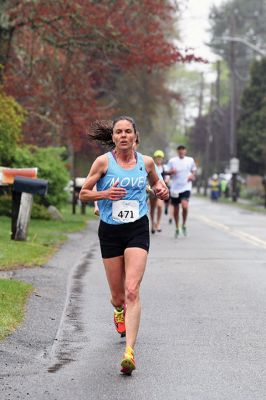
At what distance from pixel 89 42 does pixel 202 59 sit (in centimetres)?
379

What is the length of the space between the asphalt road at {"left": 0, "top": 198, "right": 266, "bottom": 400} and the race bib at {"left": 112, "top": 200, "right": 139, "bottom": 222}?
1099 mm

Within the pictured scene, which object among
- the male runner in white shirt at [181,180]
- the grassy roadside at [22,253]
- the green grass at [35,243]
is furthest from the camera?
the male runner in white shirt at [181,180]

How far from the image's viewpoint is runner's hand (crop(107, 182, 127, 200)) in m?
8.70

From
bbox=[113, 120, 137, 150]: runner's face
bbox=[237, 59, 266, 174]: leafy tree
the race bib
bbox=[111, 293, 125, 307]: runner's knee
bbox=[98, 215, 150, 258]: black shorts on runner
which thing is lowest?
bbox=[111, 293, 125, 307]: runner's knee

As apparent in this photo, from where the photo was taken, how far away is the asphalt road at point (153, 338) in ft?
25.1

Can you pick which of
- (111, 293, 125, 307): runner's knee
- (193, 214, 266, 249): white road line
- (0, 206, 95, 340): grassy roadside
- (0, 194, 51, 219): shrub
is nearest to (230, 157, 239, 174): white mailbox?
(193, 214, 266, 249): white road line

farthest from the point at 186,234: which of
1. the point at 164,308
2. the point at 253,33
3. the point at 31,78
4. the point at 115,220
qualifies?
the point at 253,33

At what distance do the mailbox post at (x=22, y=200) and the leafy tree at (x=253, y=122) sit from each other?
4648cm

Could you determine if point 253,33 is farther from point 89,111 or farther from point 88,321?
point 88,321

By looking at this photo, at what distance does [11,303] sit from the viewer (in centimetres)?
1121

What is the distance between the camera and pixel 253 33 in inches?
4306

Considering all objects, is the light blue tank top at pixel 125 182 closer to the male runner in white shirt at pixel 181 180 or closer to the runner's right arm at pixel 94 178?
the runner's right arm at pixel 94 178

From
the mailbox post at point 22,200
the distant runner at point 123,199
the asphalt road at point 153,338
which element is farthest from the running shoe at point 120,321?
the mailbox post at point 22,200

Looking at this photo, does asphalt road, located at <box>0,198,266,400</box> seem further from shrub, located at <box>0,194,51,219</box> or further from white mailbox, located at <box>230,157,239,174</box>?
white mailbox, located at <box>230,157,239,174</box>
